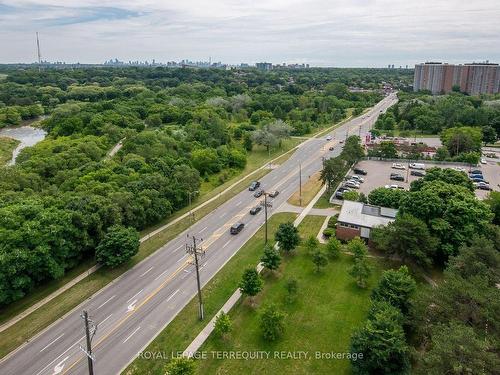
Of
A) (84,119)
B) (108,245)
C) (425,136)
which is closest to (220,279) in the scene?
(108,245)

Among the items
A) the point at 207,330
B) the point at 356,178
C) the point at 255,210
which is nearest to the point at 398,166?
the point at 356,178

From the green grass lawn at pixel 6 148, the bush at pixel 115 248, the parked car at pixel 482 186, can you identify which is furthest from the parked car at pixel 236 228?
the green grass lawn at pixel 6 148

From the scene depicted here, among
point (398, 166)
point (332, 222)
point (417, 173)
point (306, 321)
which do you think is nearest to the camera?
point (306, 321)

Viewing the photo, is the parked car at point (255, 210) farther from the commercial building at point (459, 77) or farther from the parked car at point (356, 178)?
the commercial building at point (459, 77)

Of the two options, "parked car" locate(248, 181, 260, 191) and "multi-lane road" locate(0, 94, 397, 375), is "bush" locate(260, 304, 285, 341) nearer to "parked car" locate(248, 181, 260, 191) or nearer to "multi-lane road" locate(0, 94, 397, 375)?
"multi-lane road" locate(0, 94, 397, 375)

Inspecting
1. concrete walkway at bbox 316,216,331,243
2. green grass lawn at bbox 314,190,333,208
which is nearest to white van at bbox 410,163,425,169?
green grass lawn at bbox 314,190,333,208

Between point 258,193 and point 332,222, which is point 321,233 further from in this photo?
point 258,193

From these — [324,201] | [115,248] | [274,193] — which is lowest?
[324,201]
